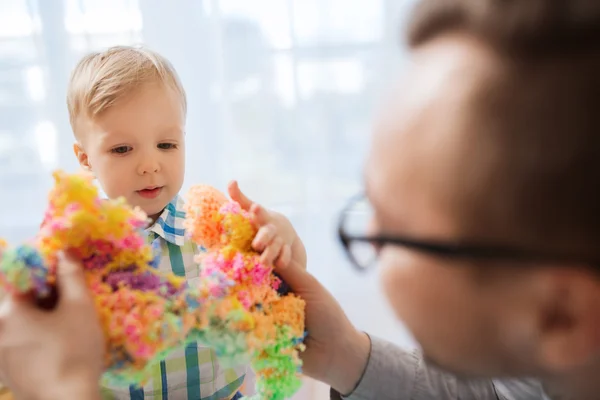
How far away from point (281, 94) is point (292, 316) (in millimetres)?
990

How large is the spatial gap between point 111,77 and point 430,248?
725 mm

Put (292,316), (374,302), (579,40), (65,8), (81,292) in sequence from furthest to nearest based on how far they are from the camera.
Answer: (374,302) → (65,8) → (292,316) → (81,292) → (579,40)

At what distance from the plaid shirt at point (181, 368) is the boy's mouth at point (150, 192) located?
1.9 inches

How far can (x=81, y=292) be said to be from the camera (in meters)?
0.53

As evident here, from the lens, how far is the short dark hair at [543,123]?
0.43 meters

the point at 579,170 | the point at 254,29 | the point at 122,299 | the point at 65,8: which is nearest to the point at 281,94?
the point at 254,29

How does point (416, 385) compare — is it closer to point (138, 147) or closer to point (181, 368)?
point (181, 368)

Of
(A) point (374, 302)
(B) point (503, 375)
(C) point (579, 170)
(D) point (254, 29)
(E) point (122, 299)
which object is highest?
(D) point (254, 29)

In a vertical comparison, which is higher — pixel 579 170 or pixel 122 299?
pixel 579 170

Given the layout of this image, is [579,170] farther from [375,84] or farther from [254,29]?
[254,29]

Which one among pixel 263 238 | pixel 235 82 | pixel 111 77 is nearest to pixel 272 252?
pixel 263 238

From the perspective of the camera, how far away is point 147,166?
99 cm

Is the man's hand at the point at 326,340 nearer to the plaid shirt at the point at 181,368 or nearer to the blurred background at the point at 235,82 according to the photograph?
the plaid shirt at the point at 181,368

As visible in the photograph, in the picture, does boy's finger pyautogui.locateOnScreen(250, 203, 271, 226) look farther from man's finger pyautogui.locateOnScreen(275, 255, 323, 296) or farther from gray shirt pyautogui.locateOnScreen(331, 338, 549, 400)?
gray shirt pyautogui.locateOnScreen(331, 338, 549, 400)
